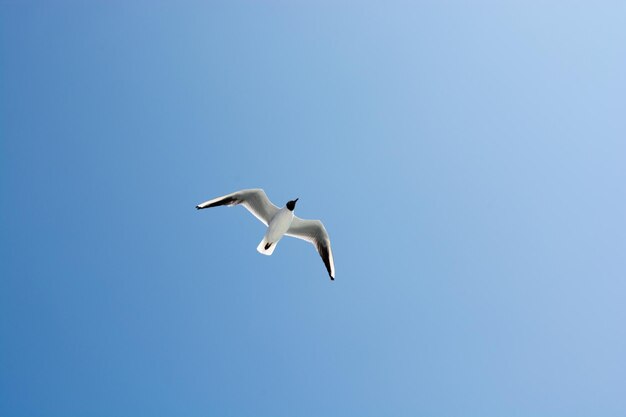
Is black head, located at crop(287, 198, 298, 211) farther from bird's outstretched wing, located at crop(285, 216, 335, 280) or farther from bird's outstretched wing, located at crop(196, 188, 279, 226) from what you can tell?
bird's outstretched wing, located at crop(285, 216, 335, 280)

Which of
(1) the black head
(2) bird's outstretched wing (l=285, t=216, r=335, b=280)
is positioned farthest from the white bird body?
(2) bird's outstretched wing (l=285, t=216, r=335, b=280)

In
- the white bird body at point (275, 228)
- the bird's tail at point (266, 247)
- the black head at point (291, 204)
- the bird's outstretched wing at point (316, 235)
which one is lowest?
the bird's tail at point (266, 247)

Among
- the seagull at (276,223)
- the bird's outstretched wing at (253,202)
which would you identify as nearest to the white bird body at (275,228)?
the seagull at (276,223)

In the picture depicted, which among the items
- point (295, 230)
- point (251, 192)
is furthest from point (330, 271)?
point (251, 192)

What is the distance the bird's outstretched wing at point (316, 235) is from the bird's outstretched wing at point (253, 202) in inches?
37.7

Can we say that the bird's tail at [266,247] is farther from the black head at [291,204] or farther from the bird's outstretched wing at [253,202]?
the black head at [291,204]

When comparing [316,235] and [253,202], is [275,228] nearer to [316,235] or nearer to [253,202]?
[253,202]

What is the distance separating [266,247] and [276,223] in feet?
2.77

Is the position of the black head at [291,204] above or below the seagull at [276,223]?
above

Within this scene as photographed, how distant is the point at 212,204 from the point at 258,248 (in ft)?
6.91

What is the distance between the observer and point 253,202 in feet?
59.7

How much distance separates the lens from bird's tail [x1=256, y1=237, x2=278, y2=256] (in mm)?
18172

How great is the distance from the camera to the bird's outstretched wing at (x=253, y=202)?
1761 centimetres

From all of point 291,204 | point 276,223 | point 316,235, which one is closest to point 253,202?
point 276,223
